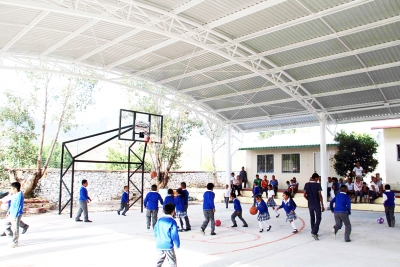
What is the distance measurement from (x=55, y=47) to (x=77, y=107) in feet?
21.0

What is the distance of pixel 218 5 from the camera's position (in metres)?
11.7

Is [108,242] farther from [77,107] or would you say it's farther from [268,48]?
[77,107]

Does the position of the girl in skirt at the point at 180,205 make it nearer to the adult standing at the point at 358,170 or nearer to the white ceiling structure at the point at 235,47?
the white ceiling structure at the point at 235,47

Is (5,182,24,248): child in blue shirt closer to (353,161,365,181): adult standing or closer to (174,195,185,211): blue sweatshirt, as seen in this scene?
(174,195,185,211): blue sweatshirt

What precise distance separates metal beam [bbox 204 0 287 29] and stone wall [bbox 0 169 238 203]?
13.0 meters

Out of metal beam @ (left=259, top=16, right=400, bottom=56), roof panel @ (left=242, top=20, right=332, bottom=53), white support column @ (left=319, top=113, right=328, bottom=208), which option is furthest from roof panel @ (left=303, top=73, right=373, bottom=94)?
roof panel @ (left=242, top=20, right=332, bottom=53)

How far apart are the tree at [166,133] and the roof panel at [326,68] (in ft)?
38.3

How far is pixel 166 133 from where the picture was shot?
2717 cm

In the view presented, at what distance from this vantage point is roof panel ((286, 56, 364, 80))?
49.7 ft

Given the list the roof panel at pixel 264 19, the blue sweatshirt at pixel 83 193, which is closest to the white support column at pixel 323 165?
the roof panel at pixel 264 19

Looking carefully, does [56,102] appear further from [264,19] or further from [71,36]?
[264,19]

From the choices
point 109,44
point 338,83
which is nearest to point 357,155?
point 338,83

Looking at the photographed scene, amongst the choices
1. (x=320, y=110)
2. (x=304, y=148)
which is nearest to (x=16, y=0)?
(x=320, y=110)

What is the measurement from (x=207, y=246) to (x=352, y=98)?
13060 millimetres
